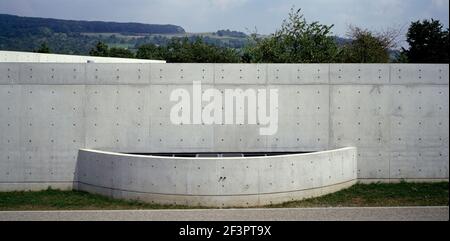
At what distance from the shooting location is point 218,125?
44.2ft

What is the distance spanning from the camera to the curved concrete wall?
11641mm

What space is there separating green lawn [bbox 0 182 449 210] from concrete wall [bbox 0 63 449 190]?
0.64 meters

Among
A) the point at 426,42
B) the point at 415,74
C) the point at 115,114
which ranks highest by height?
the point at 426,42

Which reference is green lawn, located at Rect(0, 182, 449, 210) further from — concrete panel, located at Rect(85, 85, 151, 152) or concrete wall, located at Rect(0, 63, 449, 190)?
concrete panel, located at Rect(85, 85, 151, 152)

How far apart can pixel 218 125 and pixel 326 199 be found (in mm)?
3953

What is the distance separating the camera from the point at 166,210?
11.1 metres

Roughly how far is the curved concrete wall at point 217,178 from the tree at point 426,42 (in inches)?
1422

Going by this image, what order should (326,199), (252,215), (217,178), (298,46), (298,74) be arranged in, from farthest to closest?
1. (298,46)
2. (298,74)
3. (326,199)
4. (217,178)
5. (252,215)

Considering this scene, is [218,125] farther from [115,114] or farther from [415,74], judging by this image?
[415,74]

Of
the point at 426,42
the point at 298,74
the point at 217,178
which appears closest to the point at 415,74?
the point at 298,74

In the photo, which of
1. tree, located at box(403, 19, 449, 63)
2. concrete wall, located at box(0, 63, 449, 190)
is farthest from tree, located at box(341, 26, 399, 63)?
concrete wall, located at box(0, 63, 449, 190)

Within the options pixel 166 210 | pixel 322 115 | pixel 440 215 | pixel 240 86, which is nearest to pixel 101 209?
pixel 166 210

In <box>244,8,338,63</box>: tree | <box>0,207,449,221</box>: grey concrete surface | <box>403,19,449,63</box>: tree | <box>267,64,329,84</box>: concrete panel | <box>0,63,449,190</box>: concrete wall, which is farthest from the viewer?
<box>403,19,449,63</box>: tree

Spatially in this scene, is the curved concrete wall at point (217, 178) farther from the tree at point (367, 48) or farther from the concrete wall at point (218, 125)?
the tree at point (367, 48)
